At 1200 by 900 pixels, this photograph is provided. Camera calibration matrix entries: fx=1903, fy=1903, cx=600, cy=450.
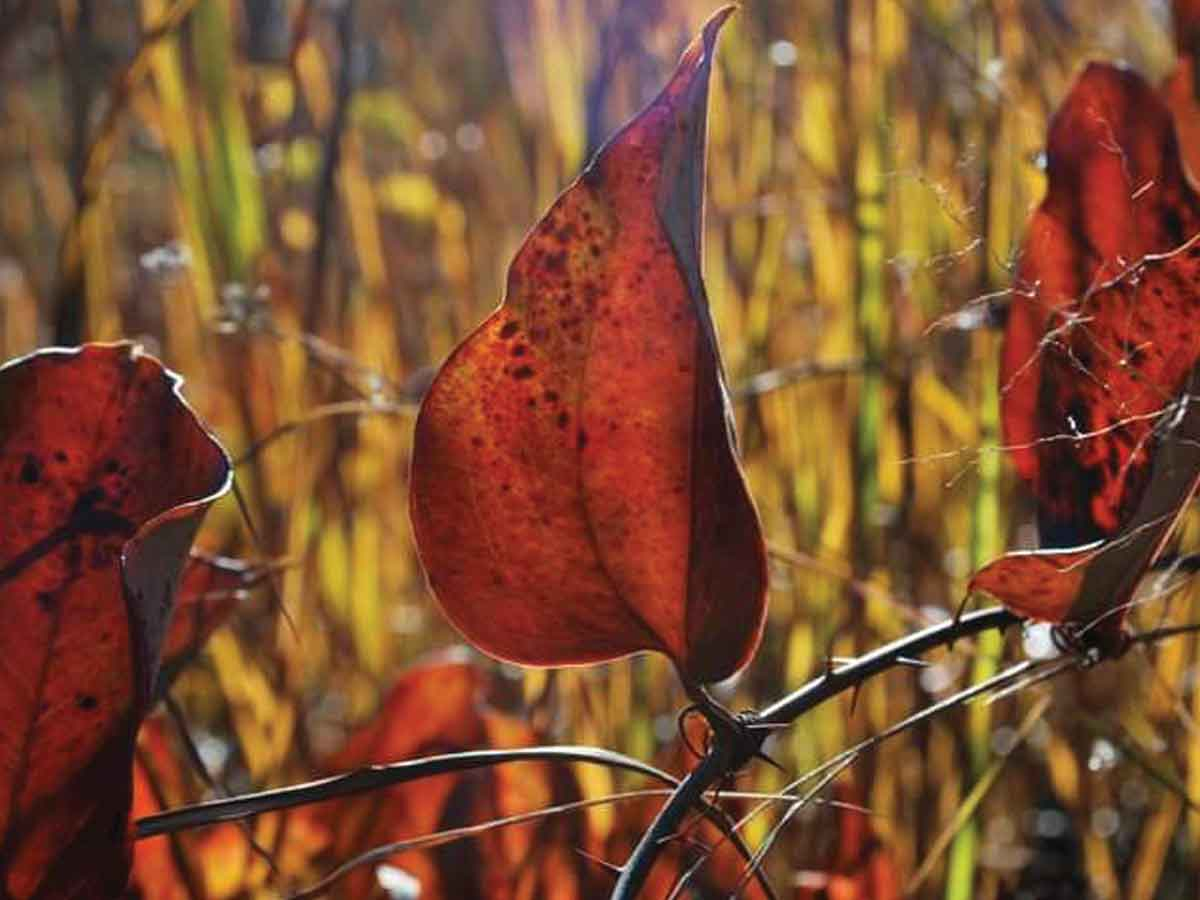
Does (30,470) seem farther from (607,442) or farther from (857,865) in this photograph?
(857,865)

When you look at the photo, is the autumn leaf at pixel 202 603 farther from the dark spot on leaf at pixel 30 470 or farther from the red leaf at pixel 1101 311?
the red leaf at pixel 1101 311

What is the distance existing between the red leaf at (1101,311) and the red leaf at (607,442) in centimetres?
8

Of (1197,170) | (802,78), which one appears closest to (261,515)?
(802,78)

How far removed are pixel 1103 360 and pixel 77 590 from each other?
0.24 meters

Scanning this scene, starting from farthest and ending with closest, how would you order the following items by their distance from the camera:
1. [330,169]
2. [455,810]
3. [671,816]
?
[330,169] < [455,810] < [671,816]

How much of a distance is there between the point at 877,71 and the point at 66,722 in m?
0.60

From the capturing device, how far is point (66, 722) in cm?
42

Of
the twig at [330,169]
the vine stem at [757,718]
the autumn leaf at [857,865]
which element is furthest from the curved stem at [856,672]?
the twig at [330,169]

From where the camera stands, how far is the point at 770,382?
92 cm

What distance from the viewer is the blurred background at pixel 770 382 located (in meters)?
0.81

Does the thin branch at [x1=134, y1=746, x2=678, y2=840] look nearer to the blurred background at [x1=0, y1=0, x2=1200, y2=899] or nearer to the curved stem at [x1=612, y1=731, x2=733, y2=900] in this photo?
the curved stem at [x1=612, y1=731, x2=733, y2=900]

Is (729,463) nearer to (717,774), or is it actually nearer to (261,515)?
(717,774)

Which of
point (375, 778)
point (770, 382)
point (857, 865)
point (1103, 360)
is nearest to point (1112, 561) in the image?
point (1103, 360)

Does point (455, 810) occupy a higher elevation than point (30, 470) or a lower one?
lower
